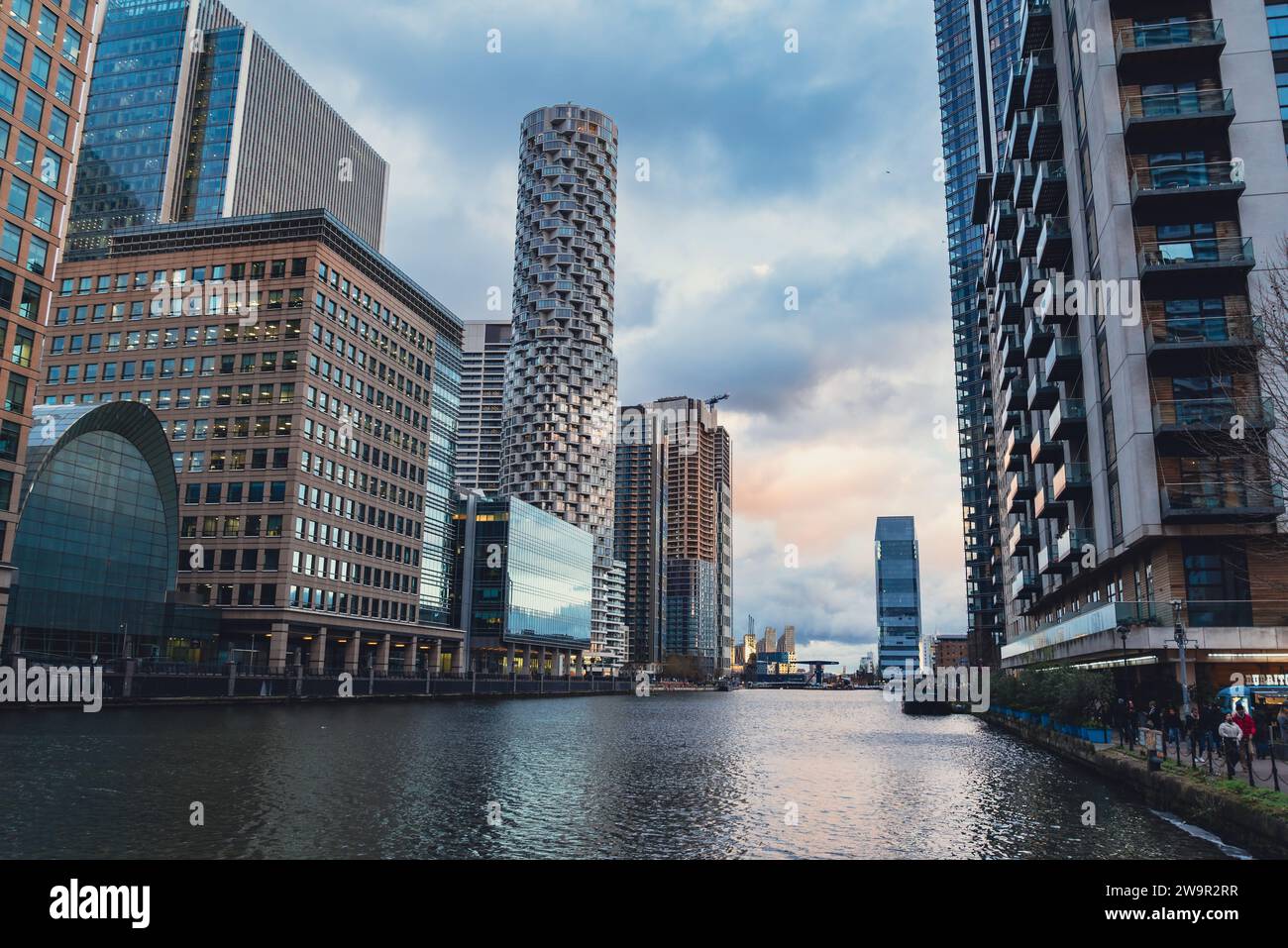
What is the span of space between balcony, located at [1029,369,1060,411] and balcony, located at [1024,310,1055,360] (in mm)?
1544

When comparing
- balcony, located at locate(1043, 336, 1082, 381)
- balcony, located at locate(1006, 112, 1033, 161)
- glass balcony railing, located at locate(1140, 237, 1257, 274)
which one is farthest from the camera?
balcony, located at locate(1006, 112, 1033, 161)

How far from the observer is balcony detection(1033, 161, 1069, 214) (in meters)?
64.1

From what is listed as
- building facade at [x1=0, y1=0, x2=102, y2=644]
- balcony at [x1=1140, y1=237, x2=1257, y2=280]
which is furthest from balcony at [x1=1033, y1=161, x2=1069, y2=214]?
building facade at [x1=0, y1=0, x2=102, y2=644]

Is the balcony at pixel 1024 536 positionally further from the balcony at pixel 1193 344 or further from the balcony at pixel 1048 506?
the balcony at pixel 1193 344

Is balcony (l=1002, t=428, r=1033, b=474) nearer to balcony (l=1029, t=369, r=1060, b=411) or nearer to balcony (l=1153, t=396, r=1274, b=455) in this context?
balcony (l=1029, t=369, r=1060, b=411)

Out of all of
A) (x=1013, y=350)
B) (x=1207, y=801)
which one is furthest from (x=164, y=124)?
(x=1207, y=801)

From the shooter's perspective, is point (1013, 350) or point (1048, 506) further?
point (1013, 350)

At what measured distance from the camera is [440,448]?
133500mm

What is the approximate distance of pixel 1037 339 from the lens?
67.2 meters

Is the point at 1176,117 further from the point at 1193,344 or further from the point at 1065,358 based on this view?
the point at 1065,358

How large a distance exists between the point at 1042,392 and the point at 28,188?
75.7 metres

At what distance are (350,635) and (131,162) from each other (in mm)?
130196

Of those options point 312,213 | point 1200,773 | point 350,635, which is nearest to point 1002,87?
point 312,213

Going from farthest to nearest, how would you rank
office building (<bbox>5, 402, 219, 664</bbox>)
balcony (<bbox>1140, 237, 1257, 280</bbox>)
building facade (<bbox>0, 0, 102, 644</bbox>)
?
office building (<bbox>5, 402, 219, 664</bbox>) → building facade (<bbox>0, 0, 102, 644</bbox>) → balcony (<bbox>1140, 237, 1257, 280</bbox>)
